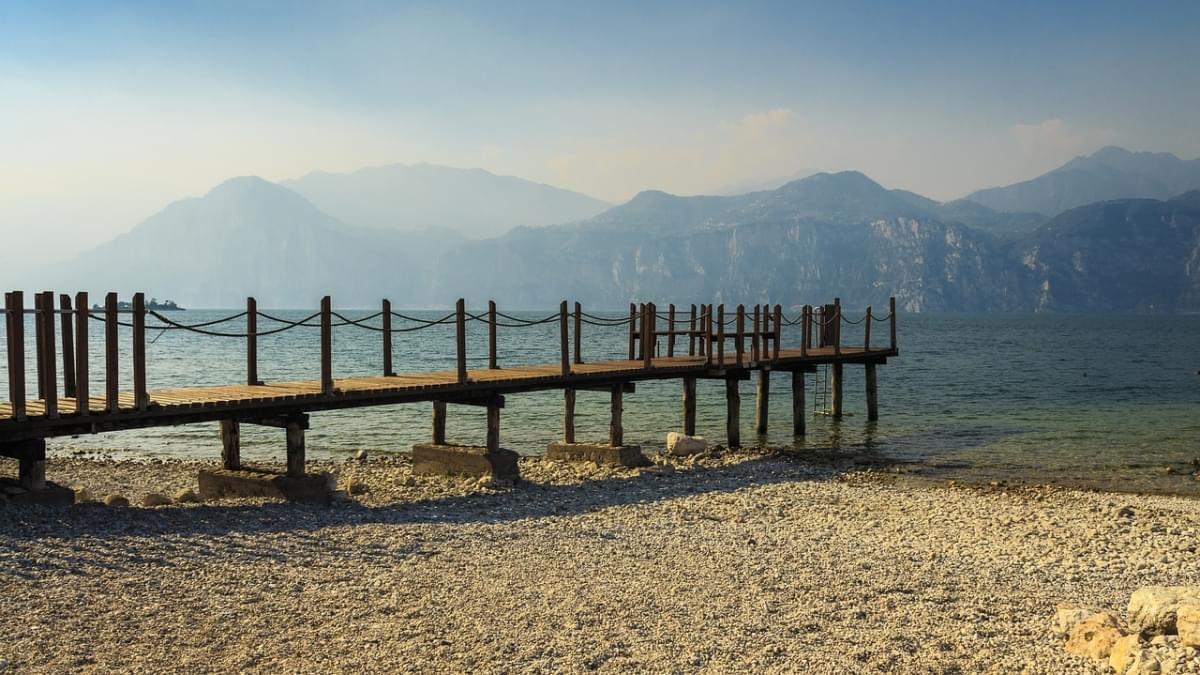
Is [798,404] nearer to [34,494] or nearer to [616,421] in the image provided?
[616,421]

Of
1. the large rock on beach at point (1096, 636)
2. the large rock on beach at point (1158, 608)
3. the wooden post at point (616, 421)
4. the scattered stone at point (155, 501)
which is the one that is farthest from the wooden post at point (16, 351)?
the large rock on beach at point (1158, 608)

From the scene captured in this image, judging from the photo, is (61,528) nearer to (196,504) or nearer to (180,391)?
(196,504)

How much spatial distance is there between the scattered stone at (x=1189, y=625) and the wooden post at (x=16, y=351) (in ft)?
40.3

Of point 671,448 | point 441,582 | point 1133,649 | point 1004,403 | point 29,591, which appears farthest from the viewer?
point 1004,403

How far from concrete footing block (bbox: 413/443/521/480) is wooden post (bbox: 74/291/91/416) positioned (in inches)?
259

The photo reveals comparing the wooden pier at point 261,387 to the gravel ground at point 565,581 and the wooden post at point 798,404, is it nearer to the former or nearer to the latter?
the gravel ground at point 565,581

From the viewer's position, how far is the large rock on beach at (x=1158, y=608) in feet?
25.1

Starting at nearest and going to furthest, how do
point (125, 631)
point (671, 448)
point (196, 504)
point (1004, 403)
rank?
point (125, 631), point (196, 504), point (671, 448), point (1004, 403)

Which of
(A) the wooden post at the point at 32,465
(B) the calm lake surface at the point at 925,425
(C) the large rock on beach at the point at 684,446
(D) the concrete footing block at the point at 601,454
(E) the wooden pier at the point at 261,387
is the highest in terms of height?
(E) the wooden pier at the point at 261,387

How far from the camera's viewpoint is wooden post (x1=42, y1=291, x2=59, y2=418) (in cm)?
1188

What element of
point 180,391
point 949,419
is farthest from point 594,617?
point 949,419

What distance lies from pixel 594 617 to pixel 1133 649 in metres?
4.51

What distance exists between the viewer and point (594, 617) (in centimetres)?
888

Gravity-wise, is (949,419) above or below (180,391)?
below
